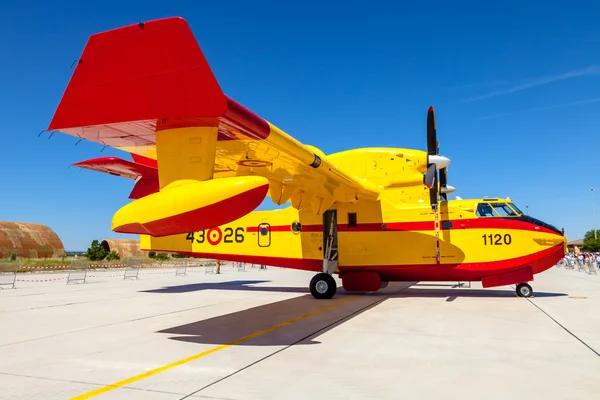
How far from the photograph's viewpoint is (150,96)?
701 cm

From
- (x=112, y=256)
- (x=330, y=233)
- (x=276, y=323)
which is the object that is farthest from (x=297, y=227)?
(x=112, y=256)

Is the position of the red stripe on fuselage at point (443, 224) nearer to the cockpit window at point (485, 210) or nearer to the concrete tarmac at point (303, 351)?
the cockpit window at point (485, 210)

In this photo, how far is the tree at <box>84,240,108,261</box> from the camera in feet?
159

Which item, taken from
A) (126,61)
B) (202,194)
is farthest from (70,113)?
(202,194)

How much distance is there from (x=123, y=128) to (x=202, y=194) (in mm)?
2340

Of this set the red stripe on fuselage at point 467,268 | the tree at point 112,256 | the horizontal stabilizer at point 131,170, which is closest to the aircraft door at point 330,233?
the red stripe on fuselage at point 467,268

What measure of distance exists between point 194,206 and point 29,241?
4971 cm

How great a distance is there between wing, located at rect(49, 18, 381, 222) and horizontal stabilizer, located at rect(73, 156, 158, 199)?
57cm

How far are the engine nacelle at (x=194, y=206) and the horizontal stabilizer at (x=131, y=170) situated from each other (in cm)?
252

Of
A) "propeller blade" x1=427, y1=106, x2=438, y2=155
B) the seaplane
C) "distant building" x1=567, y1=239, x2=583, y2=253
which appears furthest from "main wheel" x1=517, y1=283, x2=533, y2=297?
"distant building" x1=567, y1=239, x2=583, y2=253

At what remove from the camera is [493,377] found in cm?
512

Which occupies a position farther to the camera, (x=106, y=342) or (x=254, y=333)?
(x=254, y=333)

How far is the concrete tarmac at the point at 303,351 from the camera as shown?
4.73 metres

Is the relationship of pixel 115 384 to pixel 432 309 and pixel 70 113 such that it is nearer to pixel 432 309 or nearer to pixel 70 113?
pixel 70 113
